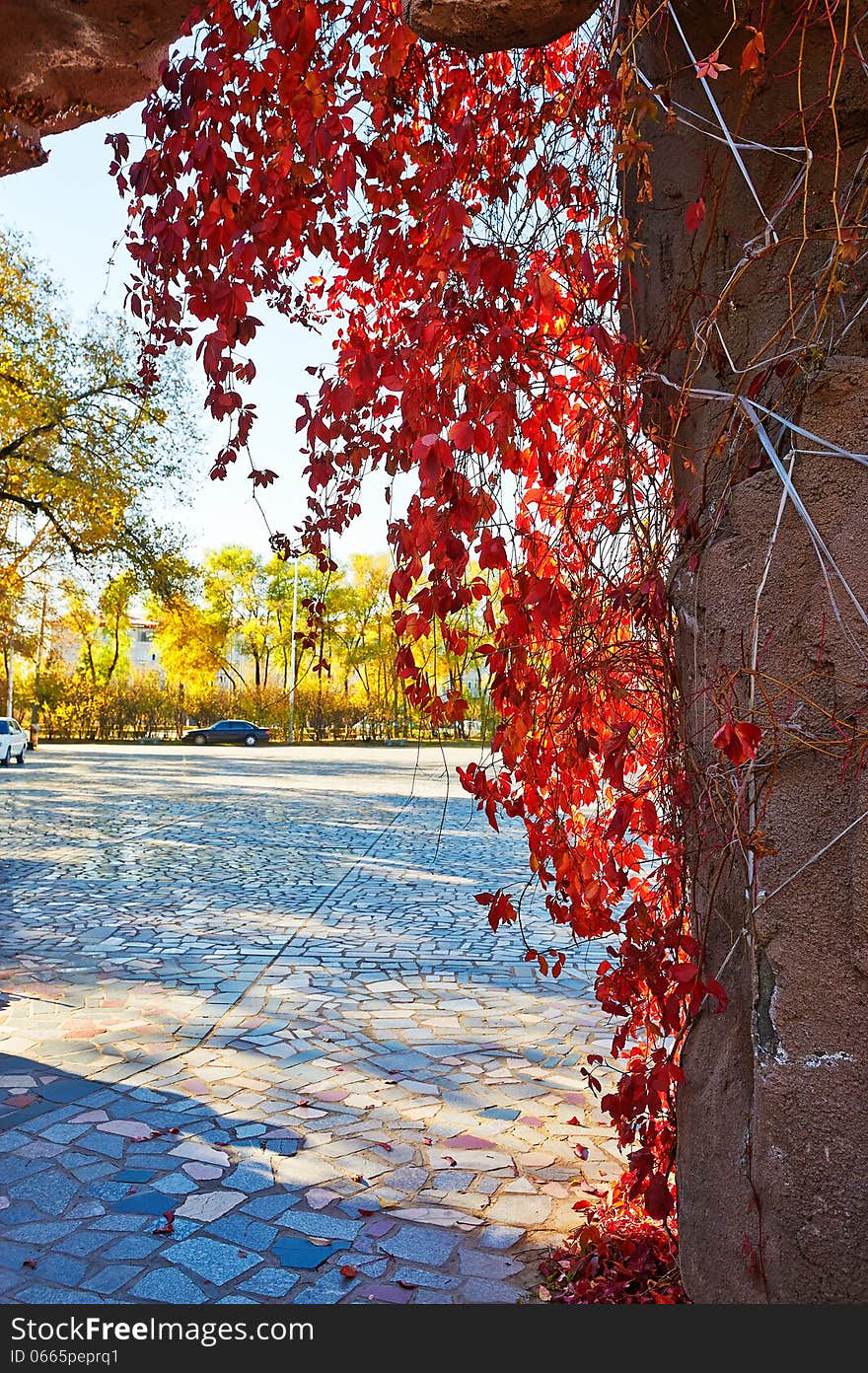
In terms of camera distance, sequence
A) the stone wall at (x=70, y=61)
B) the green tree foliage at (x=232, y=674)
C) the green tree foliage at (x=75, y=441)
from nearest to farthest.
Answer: the stone wall at (x=70, y=61) < the green tree foliage at (x=75, y=441) < the green tree foliage at (x=232, y=674)

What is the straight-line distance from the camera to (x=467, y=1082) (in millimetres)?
4762

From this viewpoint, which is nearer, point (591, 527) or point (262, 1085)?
point (591, 527)

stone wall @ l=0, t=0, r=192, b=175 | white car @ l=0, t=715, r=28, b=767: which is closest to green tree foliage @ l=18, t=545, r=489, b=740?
white car @ l=0, t=715, r=28, b=767

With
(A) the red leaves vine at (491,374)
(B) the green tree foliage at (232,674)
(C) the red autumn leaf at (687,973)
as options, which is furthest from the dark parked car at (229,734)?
(C) the red autumn leaf at (687,973)

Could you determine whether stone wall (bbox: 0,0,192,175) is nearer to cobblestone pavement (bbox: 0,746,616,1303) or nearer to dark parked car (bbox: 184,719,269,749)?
cobblestone pavement (bbox: 0,746,616,1303)

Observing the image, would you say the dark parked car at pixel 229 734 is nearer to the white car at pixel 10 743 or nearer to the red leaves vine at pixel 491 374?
the white car at pixel 10 743

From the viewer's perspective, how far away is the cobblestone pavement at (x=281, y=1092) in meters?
3.16

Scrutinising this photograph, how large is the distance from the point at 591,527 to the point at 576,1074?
310 centimetres

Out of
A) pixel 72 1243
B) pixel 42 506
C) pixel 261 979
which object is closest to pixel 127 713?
pixel 42 506

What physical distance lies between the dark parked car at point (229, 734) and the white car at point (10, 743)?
1604cm

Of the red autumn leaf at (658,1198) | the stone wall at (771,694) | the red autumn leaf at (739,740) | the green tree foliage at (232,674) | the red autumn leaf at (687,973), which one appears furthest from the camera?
the green tree foliage at (232,674)

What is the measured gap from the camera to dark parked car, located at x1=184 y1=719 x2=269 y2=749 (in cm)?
4456

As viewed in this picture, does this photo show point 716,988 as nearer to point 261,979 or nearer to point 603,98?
point 603,98

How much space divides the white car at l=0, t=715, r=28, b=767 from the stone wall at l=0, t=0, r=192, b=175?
25647 millimetres
